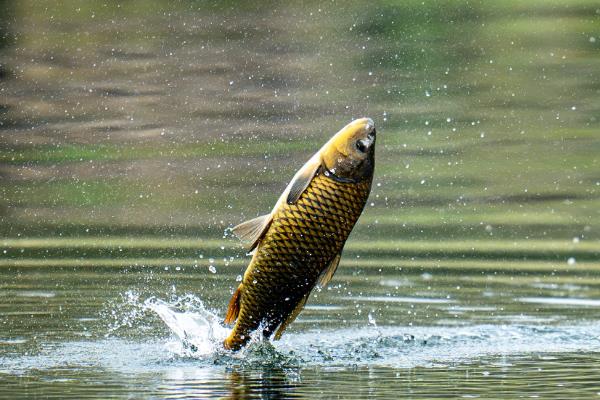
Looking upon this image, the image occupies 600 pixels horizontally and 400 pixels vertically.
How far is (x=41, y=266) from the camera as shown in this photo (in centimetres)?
1016

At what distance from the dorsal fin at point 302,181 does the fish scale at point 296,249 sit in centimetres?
4

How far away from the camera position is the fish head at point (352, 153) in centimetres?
662

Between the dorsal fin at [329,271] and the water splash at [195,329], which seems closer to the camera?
the dorsal fin at [329,271]

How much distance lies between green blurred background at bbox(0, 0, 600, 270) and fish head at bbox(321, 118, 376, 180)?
12.5 feet

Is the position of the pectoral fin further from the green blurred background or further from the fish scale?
the green blurred background

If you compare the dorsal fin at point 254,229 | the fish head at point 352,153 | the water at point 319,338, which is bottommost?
the water at point 319,338

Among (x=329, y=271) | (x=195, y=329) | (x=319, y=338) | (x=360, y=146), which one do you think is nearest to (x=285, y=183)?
(x=319, y=338)

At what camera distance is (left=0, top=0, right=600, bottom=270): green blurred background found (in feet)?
38.6

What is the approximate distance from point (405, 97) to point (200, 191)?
3.99 m

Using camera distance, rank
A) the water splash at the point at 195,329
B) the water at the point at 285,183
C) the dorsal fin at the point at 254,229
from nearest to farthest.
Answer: the dorsal fin at the point at 254,229 → the water at the point at 285,183 → the water splash at the point at 195,329

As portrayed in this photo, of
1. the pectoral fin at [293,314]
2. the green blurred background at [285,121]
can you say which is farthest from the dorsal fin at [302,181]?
the green blurred background at [285,121]

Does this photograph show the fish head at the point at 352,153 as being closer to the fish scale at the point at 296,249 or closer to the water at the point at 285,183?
the fish scale at the point at 296,249

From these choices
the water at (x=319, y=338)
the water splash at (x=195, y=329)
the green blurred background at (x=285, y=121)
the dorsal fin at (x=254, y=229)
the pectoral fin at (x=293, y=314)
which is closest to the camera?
the water at (x=319, y=338)

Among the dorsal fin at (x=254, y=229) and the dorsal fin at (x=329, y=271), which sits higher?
the dorsal fin at (x=254, y=229)
